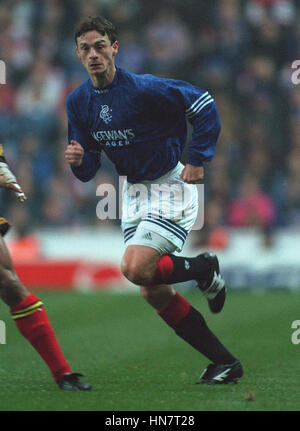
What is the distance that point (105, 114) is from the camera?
5.17 meters

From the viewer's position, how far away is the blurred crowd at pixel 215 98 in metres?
12.2

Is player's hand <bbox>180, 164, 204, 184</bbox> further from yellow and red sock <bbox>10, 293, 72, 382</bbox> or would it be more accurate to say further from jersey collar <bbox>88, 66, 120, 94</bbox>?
yellow and red sock <bbox>10, 293, 72, 382</bbox>

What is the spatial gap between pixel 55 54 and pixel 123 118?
9.53 m

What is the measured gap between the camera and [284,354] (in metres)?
6.38

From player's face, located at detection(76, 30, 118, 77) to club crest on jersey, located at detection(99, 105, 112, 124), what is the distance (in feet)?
0.68

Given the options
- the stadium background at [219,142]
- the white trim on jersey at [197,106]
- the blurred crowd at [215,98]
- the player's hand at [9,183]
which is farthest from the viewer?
the blurred crowd at [215,98]

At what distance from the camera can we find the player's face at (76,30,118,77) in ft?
16.6

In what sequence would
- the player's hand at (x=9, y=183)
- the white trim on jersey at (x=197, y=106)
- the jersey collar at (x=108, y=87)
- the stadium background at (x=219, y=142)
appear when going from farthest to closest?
the stadium background at (x=219, y=142) → the jersey collar at (x=108, y=87) → the white trim on jersey at (x=197, y=106) → the player's hand at (x=9, y=183)

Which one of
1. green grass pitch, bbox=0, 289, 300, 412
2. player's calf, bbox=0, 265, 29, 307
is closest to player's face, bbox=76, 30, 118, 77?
player's calf, bbox=0, 265, 29, 307

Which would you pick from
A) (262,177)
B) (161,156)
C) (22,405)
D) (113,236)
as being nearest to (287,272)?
(262,177)

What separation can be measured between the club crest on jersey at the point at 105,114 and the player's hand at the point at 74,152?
0.22 m

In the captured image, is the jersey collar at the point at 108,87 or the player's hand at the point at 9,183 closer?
the player's hand at the point at 9,183

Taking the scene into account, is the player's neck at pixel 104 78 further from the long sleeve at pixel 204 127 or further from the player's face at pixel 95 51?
the long sleeve at pixel 204 127

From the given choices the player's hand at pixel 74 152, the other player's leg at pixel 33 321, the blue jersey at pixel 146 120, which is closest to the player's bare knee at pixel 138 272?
the other player's leg at pixel 33 321
